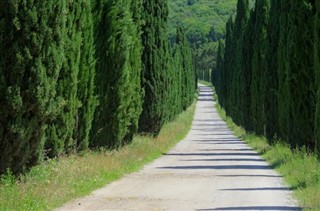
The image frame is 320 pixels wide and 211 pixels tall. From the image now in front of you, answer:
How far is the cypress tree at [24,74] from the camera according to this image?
38.4ft

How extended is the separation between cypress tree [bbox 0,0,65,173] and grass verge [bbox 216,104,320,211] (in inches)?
182

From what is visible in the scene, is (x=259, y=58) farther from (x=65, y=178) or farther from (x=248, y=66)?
(x=65, y=178)

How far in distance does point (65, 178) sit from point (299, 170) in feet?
20.4

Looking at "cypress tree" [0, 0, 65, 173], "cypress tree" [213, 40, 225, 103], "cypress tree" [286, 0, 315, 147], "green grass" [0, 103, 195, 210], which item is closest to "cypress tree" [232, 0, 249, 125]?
"cypress tree" [286, 0, 315, 147]

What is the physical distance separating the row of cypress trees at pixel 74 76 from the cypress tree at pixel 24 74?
2 centimetres

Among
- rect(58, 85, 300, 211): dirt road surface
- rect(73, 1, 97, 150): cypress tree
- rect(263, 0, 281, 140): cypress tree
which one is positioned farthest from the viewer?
rect(263, 0, 281, 140): cypress tree

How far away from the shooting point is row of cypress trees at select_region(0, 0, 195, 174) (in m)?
11.8

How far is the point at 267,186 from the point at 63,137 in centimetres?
455

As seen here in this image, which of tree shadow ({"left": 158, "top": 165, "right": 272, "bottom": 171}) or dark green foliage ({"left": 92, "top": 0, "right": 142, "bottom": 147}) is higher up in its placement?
dark green foliage ({"left": 92, "top": 0, "right": 142, "bottom": 147})

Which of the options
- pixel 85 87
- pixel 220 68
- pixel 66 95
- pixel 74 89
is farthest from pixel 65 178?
pixel 220 68

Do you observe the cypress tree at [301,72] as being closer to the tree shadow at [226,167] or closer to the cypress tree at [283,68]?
the cypress tree at [283,68]

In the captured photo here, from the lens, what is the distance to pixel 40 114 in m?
12.3

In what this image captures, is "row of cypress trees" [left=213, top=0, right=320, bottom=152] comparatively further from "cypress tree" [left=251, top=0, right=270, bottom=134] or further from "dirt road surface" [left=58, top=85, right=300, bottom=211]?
"dirt road surface" [left=58, top=85, right=300, bottom=211]

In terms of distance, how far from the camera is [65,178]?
596 inches
